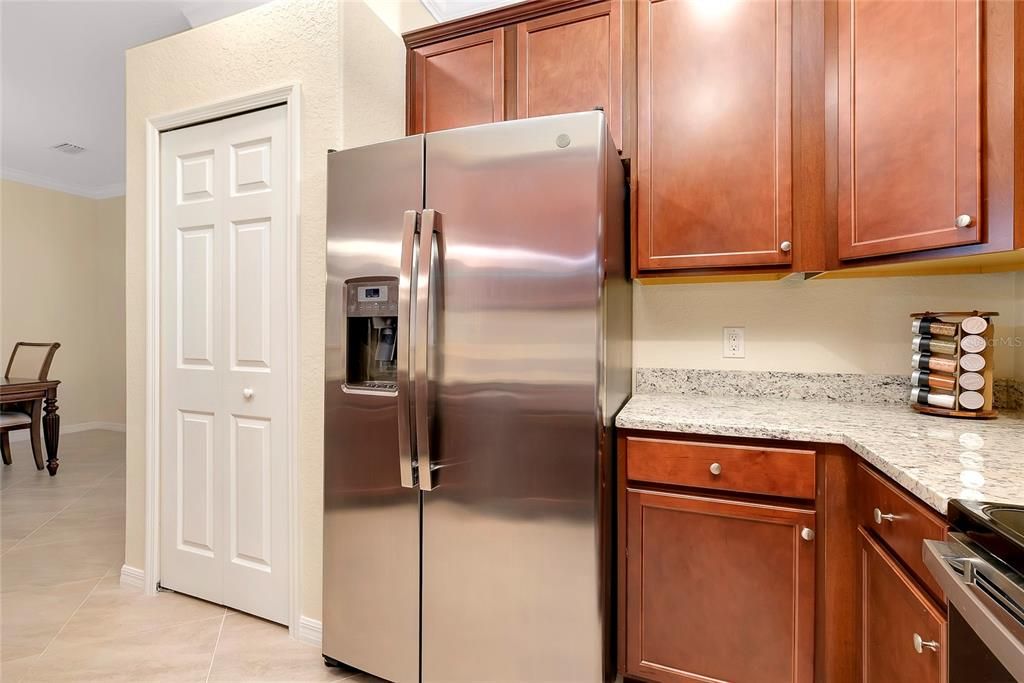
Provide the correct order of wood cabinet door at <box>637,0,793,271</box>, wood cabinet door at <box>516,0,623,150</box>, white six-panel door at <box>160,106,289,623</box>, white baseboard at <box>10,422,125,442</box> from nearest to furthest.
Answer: wood cabinet door at <box>637,0,793,271</box> → wood cabinet door at <box>516,0,623,150</box> → white six-panel door at <box>160,106,289,623</box> → white baseboard at <box>10,422,125,442</box>

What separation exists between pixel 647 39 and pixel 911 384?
151 centimetres

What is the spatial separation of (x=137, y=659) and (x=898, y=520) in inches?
96.3

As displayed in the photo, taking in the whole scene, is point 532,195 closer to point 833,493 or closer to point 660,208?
point 660,208

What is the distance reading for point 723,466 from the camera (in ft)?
4.84

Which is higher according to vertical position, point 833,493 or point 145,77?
point 145,77

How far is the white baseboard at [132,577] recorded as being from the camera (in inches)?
91.7

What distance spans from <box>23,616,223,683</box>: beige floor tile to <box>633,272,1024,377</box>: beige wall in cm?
203

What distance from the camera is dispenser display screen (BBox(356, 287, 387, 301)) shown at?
5.28 ft

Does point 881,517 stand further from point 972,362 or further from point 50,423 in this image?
point 50,423

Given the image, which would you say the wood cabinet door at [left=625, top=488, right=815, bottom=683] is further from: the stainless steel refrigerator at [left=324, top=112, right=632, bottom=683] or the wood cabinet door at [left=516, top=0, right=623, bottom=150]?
the wood cabinet door at [left=516, top=0, right=623, bottom=150]

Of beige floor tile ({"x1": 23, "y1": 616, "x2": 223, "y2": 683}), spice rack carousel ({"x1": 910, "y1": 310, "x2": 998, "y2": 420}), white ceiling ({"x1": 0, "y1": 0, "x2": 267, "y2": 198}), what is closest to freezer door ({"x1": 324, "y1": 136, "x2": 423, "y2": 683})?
beige floor tile ({"x1": 23, "y1": 616, "x2": 223, "y2": 683})

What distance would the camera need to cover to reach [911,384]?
5.67ft

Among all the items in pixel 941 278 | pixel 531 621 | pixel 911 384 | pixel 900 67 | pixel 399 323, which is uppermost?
pixel 900 67

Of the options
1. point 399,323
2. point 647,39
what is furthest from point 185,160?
point 647,39
